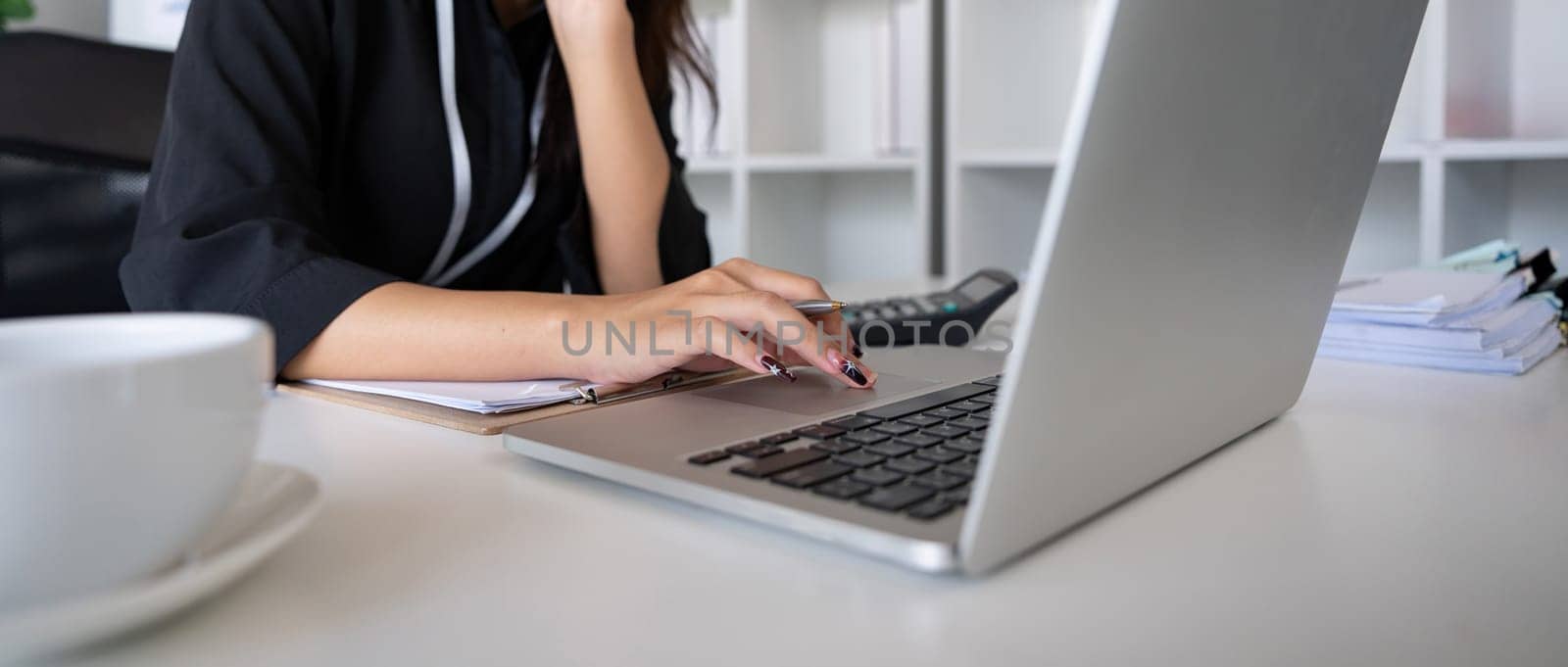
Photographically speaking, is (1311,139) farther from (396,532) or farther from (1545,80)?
(1545,80)

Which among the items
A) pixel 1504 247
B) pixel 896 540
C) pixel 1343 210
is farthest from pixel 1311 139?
pixel 1504 247

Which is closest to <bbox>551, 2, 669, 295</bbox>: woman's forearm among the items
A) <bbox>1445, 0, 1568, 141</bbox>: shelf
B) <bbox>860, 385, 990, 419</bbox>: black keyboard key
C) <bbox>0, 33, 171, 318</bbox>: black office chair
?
<bbox>0, 33, 171, 318</bbox>: black office chair

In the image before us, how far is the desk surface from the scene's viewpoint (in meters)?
0.32

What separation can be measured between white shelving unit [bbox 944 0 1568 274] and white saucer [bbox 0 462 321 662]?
60.5 inches

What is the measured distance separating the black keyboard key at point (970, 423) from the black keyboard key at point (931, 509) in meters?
0.13

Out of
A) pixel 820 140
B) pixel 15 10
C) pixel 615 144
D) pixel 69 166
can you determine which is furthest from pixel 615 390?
pixel 15 10

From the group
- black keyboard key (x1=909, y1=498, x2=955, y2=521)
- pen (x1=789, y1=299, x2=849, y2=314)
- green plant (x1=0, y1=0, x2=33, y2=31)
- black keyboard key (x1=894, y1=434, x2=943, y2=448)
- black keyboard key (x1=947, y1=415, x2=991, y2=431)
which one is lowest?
black keyboard key (x1=909, y1=498, x2=955, y2=521)

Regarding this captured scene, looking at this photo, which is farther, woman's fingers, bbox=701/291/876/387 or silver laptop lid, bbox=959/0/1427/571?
woman's fingers, bbox=701/291/876/387

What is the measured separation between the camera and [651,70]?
1336mm

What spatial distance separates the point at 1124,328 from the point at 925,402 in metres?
0.22

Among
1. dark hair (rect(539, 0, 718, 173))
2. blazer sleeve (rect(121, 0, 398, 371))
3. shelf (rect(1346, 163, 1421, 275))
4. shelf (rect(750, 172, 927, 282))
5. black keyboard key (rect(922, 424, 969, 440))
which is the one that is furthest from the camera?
shelf (rect(750, 172, 927, 282))

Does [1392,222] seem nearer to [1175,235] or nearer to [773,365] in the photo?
[773,365]

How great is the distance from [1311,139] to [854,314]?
1.59 ft

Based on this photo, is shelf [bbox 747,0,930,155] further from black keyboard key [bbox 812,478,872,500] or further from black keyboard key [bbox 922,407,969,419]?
black keyboard key [bbox 812,478,872,500]
